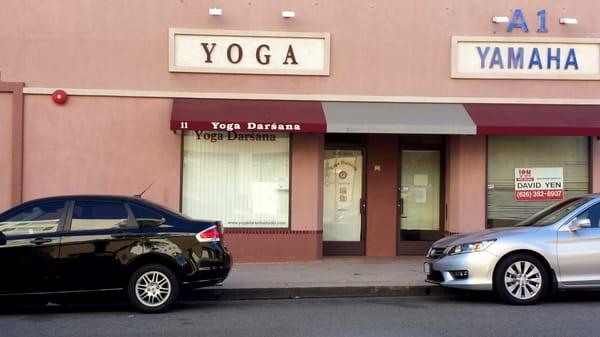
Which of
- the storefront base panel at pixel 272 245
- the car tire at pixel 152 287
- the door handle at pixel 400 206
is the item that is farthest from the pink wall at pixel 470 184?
the car tire at pixel 152 287

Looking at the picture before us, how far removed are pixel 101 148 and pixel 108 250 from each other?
182 inches

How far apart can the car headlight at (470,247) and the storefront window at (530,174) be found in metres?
4.29

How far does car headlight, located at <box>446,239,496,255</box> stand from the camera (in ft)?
30.3

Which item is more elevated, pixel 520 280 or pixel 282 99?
pixel 282 99

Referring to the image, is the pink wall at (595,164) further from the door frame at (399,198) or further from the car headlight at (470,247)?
the car headlight at (470,247)

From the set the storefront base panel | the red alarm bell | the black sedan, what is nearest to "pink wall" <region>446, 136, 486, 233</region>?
the storefront base panel

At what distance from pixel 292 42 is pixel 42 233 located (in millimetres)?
6313

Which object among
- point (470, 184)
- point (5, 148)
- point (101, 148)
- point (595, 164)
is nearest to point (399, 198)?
point (470, 184)

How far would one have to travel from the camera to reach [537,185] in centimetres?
1355

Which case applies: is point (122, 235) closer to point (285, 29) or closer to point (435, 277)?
Result: point (435, 277)

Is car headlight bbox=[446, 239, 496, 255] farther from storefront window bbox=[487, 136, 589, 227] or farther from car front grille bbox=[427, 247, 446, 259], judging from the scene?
storefront window bbox=[487, 136, 589, 227]

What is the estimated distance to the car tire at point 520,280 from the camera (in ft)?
29.9

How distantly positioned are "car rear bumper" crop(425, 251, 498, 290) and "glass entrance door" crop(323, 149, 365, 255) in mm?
4981

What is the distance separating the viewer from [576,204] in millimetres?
9617
